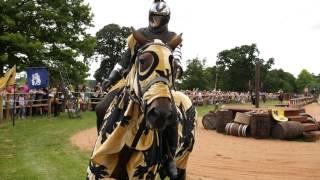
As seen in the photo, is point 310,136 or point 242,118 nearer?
point 310,136

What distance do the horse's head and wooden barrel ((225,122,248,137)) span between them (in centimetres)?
1420

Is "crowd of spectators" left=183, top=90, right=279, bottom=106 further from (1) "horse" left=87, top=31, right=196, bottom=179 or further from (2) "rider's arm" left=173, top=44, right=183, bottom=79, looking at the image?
(1) "horse" left=87, top=31, right=196, bottom=179

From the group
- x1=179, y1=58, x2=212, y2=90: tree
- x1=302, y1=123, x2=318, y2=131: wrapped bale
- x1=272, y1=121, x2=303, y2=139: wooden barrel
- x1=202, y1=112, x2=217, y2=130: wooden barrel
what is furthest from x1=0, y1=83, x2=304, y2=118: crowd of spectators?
x1=179, y1=58, x2=212, y2=90: tree

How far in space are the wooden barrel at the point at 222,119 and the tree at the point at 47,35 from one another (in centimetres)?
1509

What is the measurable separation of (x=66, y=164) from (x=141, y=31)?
6458 millimetres

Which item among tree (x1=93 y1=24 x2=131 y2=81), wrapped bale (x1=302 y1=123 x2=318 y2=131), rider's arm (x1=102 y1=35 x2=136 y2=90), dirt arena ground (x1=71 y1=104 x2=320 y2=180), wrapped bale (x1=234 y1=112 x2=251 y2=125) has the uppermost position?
tree (x1=93 y1=24 x2=131 y2=81)

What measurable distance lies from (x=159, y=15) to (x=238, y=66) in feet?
301

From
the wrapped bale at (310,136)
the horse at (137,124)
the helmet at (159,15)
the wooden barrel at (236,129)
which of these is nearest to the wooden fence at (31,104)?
the wooden barrel at (236,129)

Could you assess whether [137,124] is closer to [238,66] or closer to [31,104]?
[31,104]

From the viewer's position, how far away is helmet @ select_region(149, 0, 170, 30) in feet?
16.1

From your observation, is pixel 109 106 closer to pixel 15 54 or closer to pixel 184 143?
pixel 184 143

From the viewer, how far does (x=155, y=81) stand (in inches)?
164

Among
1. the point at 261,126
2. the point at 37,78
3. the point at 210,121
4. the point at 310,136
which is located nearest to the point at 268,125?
the point at 261,126

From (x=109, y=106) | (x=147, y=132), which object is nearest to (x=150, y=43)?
(x=147, y=132)
